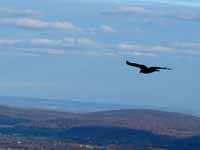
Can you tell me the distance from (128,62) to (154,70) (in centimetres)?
73

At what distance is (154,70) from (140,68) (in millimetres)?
451

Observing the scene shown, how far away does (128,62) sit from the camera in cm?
2147

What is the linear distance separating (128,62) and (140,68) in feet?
1.59

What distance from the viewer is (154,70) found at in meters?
21.5

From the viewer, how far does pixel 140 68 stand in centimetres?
2178
